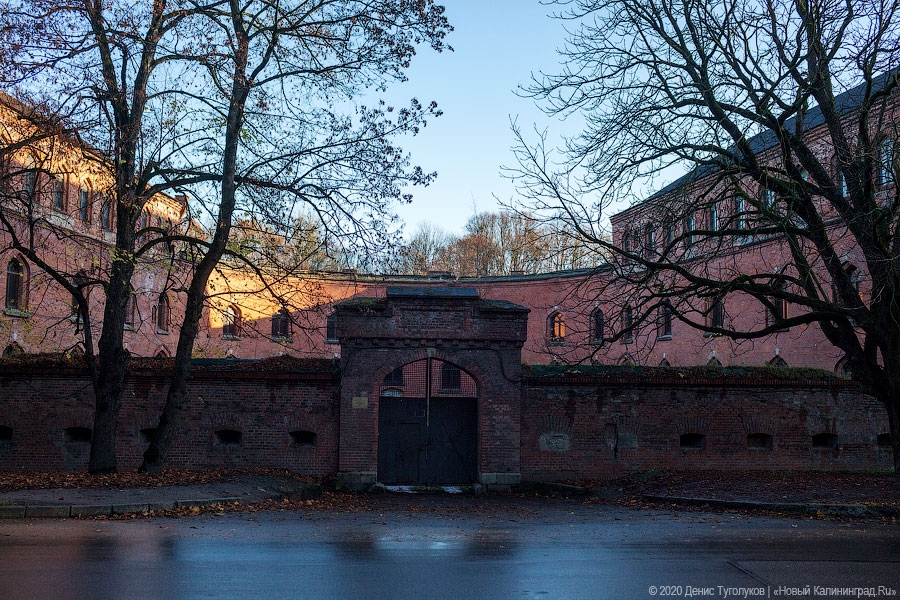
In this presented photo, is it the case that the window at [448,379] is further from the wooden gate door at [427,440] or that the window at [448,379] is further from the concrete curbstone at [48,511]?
the concrete curbstone at [48,511]

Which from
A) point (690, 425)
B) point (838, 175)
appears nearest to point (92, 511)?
point (690, 425)

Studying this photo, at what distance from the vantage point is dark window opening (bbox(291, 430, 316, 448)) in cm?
1748

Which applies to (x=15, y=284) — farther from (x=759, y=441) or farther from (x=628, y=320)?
(x=759, y=441)

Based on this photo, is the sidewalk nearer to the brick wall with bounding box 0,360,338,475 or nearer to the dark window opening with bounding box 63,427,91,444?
the brick wall with bounding box 0,360,338,475

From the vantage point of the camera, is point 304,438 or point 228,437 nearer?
point 228,437

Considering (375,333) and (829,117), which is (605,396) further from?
(829,117)

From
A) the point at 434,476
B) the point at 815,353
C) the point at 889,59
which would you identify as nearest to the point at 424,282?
the point at 815,353

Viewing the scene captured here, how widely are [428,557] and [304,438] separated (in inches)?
409

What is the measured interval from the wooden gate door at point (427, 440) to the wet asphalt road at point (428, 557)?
658 cm

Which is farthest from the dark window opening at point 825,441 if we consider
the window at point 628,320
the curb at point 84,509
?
the curb at point 84,509

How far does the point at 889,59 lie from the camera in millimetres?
12508

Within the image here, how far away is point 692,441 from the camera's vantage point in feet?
60.0

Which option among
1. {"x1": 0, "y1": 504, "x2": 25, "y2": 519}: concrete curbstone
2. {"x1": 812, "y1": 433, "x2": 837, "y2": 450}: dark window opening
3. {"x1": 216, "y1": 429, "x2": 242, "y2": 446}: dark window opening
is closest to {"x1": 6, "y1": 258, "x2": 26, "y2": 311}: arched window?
{"x1": 216, "y1": 429, "x2": 242, "y2": 446}: dark window opening

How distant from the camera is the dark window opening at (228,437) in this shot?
17.3 meters
